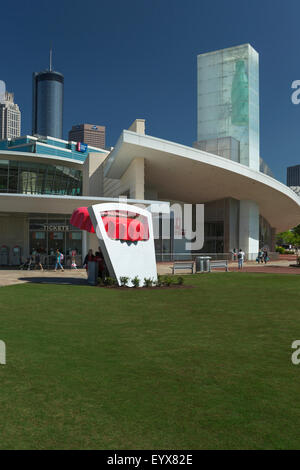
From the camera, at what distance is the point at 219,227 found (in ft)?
160

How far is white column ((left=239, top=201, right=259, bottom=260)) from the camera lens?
4541 cm

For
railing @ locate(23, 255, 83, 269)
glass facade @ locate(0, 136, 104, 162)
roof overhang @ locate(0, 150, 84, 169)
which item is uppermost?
glass facade @ locate(0, 136, 104, 162)

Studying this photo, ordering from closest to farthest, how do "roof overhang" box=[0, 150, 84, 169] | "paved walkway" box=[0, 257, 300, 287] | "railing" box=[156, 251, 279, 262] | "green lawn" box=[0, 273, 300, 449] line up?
"green lawn" box=[0, 273, 300, 449] → "paved walkway" box=[0, 257, 300, 287] → "railing" box=[156, 251, 279, 262] → "roof overhang" box=[0, 150, 84, 169]

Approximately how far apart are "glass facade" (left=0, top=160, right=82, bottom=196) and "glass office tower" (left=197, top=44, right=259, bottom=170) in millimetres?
20129

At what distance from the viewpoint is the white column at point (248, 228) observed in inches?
1788

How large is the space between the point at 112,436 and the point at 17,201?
24.0 m

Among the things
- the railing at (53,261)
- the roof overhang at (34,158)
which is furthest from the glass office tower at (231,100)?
the railing at (53,261)

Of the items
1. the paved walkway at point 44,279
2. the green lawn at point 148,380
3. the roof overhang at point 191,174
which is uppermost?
the roof overhang at point 191,174

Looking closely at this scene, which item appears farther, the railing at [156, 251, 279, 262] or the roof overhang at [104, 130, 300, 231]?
the railing at [156, 251, 279, 262]

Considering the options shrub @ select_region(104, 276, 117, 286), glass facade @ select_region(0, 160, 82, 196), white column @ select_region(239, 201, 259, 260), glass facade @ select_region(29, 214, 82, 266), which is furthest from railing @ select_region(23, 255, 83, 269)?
white column @ select_region(239, 201, 259, 260)

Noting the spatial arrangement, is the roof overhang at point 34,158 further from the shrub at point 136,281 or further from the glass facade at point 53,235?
the shrub at point 136,281

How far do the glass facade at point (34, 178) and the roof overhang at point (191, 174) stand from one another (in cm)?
772

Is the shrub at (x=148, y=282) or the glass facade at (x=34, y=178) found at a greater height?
the glass facade at (x=34, y=178)

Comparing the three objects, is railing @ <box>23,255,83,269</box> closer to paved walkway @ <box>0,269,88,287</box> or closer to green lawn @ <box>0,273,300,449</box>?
paved walkway @ <box>0,269,88,287</box>
